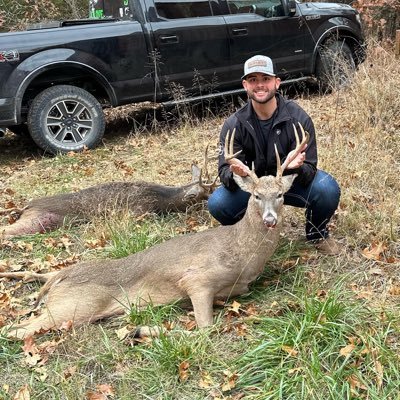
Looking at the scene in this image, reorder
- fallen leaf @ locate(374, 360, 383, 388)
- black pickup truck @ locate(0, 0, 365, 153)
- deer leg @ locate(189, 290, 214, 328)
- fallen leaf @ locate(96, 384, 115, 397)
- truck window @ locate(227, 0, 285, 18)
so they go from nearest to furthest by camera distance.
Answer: fallen leaf @ locate(374, 360, 383, 388), fallen leaf @ locate(96, 384, 115, 397), deer leg @ locate(189, 290, 214, 328), black pickup truck @ locate(0, 0, 365, 153), truck window @ locate(227, 0, 285, 18)

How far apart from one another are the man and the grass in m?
0.32

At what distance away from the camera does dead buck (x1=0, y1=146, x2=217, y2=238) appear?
18.4 ft

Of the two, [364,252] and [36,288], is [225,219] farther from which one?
[36,288]

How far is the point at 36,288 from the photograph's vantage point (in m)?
4.48

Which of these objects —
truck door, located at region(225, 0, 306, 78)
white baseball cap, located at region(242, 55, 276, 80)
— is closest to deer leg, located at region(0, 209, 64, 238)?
white baseball cap, located at region(242, 55, 276, 80)

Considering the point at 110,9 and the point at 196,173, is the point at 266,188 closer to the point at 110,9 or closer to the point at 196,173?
the point at 196,173

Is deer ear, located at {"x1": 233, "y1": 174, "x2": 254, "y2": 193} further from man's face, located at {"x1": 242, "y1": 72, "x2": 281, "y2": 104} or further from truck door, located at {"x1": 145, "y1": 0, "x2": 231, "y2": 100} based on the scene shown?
truck door, located at {"x1": 145, "y1": 0, "x2": 231, "y2": 100}

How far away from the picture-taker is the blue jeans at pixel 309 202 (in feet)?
14.4

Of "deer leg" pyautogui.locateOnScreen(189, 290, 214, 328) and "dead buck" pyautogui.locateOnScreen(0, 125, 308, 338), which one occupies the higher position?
"dead buck" pyautogui.locateOnScreen(0, 125, 308, 338)

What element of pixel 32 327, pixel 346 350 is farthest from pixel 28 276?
pixel 346 350

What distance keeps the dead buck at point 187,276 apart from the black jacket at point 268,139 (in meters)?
0.38

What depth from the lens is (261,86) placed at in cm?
430

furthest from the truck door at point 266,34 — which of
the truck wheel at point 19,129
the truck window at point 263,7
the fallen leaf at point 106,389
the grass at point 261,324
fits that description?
the fallen leaf at point 106,389

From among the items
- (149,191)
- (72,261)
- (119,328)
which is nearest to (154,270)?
(119,328)
